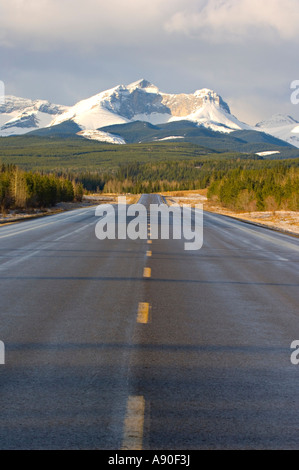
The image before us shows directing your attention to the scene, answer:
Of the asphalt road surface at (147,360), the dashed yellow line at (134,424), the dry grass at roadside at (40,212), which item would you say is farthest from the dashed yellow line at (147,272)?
the dry grass at roadside at (40,212)

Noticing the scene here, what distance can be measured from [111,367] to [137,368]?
27 cm

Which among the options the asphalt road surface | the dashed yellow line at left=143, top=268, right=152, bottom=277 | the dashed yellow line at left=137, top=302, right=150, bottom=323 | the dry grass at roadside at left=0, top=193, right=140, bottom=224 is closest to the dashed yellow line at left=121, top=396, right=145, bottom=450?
the asphalt road surface

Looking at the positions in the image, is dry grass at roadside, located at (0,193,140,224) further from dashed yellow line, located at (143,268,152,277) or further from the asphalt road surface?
the asphalt road surface

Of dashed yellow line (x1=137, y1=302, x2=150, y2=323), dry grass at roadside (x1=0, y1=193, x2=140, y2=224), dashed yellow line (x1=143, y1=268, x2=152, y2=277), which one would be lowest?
dry grass at roadside (x1=0, y1=193, x2=140, y2=224)

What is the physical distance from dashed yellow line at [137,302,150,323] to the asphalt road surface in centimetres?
2

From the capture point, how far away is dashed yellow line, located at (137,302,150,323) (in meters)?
7.96

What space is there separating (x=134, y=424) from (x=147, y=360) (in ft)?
5.50

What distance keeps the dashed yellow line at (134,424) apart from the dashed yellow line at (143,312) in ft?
10.0

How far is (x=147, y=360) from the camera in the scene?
601 cm

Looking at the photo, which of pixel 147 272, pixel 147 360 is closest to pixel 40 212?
pixel 147 272

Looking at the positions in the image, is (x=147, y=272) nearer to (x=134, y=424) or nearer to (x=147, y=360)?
(x=147, y=360)

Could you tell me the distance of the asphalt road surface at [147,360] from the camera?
423 centimetres

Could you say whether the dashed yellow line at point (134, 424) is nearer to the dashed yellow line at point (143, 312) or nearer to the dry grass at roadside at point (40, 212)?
the dashed yellow line at point (143, 312)
